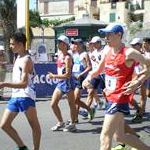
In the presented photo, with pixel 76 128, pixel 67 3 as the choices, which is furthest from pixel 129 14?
pixel 76 128

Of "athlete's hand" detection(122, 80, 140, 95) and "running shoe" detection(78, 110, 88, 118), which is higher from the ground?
"athlete's hand" detection(122, 80, 140, 95)

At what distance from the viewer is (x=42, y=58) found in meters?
24.8

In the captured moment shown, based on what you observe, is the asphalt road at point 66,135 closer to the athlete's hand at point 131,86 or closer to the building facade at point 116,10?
the athlete's hand at point 131,86

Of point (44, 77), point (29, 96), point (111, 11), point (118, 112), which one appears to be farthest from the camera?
point (111, 11)

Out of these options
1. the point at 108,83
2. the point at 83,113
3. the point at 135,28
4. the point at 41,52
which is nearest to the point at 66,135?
the point at 83,113

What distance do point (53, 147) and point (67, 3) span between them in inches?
4006

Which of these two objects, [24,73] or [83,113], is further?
[83,113]

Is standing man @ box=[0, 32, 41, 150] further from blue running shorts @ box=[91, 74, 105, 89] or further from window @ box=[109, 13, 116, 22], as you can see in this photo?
window @ box=[109, 13, 116, 22]

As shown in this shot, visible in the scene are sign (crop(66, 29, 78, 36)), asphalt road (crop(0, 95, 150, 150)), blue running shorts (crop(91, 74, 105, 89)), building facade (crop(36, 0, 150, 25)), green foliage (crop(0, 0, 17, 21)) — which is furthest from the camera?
building facade (crop(36, 0, 150, 25))

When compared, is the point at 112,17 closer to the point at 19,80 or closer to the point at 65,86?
the point at 65,86

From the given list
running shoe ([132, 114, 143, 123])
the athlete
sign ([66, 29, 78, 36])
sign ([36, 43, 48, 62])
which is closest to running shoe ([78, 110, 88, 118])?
running shoe ([132, 114, 143, 123])

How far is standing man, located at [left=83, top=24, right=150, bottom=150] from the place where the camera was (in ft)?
20.0

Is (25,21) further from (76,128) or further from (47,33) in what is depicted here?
(47,33)

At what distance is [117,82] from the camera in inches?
246
